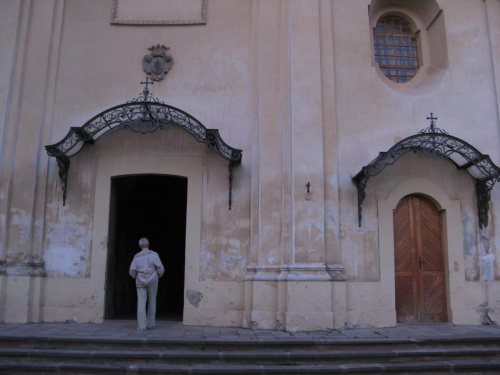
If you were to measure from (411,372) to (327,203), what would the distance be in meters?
3.55

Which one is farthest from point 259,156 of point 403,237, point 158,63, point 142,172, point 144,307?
point 144,307

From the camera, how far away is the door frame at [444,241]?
31.8 feet

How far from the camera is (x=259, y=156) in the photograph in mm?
9883

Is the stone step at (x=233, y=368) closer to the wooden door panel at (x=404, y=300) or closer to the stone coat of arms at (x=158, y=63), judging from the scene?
the wooden door panel at (x=404, y=300)

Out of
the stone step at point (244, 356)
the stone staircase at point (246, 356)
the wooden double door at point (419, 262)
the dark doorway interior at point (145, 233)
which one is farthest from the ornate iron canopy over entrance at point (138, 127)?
the wooden double door at point (419, 262)

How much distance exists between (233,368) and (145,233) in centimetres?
844

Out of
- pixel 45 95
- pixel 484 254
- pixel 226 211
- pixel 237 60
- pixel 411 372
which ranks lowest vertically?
pixel 411 372

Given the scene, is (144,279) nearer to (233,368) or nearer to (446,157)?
(233,368)

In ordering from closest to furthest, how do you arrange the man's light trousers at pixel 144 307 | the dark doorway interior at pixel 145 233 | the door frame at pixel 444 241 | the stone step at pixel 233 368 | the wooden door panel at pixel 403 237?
1. the stone step at pixel 233 368
2. the man's light trousers at pixel 144 307
3. the door frame at pixel 444 241
4. the wooden door panel at pixel 403 237
5. the dark doorway interior at pixel 145 233

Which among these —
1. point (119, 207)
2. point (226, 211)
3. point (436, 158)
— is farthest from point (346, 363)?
point (119, 207)

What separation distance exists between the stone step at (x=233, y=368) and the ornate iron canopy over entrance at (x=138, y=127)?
3.87 metres

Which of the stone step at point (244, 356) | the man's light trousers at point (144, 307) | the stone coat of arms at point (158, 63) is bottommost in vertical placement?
the stone step at point (244, 356)

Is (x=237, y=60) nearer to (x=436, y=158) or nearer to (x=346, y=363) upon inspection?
(x=436, y=158)

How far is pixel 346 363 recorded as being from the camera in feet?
24.1
